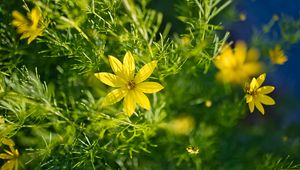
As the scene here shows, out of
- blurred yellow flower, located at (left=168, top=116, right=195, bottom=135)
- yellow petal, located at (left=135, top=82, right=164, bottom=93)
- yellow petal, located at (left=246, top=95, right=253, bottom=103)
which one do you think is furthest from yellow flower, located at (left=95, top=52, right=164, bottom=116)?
blurred yellow flower, located at (left=168, top=116, right=195, bottom=135)

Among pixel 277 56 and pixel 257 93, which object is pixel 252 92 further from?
pixel 277 56

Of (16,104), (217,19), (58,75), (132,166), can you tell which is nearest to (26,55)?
(58,75)

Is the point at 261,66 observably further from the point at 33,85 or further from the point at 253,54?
the point at 33,85

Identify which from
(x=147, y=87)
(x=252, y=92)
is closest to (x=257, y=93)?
(x=252, y=92)

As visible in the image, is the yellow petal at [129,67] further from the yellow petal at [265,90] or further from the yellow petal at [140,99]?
the yellow petal at [265,90]

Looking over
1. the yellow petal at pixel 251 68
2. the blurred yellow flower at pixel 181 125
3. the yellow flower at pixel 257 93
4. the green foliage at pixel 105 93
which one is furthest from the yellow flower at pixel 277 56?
the yellow flower at pixel 257 93
